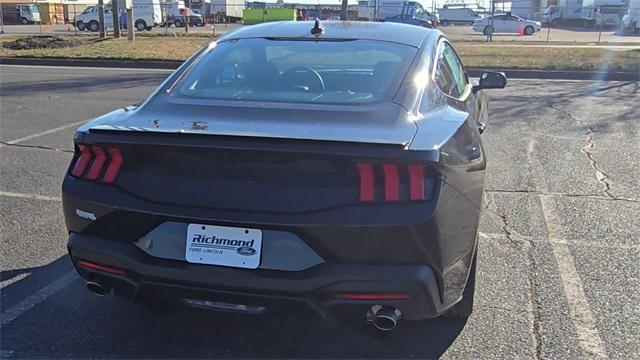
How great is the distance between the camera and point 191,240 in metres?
2.53

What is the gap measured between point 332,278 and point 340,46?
168 centimetres

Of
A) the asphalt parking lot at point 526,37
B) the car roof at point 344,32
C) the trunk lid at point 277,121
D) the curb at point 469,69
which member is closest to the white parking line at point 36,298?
the trunk lid at point 277,121

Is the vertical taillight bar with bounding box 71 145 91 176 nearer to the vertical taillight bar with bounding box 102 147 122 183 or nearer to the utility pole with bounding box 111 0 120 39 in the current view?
the vertical taillight bar with bounding box 102 147 122 183

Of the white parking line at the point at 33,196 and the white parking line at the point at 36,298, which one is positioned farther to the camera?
the white parking line at the point at 33,196

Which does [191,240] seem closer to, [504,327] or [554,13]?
[504,327]

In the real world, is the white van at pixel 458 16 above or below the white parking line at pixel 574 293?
above

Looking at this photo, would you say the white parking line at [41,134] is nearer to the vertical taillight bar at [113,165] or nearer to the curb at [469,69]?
the vertical taillight bar at [113,165]

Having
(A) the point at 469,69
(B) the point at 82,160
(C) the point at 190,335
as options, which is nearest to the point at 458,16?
(A) the point at 469,69

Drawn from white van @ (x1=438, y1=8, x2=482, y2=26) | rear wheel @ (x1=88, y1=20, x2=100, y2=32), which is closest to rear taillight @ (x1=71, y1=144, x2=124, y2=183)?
rear wheel @ (x1=88, y1=20, x2=100, y2=32)

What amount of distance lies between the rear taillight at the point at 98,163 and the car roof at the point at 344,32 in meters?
1.47

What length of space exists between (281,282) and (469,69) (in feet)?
43.2

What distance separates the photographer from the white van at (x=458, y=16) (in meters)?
55.5

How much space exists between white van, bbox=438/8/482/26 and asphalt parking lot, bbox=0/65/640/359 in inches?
2025

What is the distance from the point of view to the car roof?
3.72m
